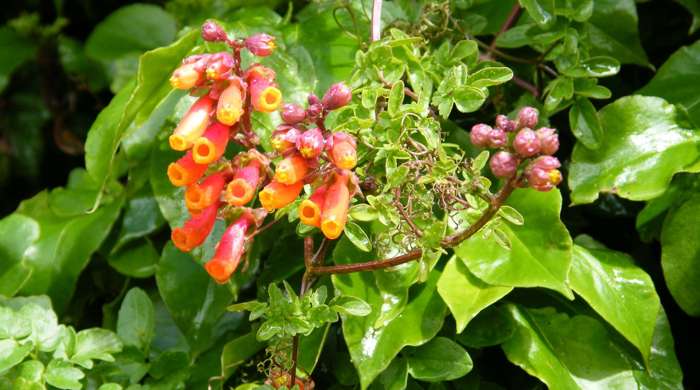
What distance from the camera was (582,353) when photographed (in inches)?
49.6

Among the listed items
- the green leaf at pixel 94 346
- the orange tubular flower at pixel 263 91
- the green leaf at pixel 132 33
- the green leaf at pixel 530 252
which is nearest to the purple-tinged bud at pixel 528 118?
the green leaf at pixel 530 252

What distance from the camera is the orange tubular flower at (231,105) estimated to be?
39.7 inches

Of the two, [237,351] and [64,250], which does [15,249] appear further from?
[237,351]

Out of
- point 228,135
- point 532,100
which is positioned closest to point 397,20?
point 532,100

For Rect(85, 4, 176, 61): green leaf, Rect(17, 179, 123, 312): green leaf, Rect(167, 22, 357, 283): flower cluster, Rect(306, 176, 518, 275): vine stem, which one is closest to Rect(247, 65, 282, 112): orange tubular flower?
Rect(167, 22, 357, 283): flower cluster

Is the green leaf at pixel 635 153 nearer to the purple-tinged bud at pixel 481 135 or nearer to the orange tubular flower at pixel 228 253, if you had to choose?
the purple-tinged bud at pixel 481 135

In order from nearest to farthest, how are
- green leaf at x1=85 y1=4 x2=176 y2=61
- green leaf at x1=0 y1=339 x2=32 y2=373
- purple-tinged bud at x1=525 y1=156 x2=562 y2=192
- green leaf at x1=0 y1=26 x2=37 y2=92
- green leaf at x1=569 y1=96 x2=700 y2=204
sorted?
purple-tinged bud at x1=525 y1=156 x2=562 y2=192 → green leaf at x1=0 y1=339 x2=32 y2=373 → green leaf at x1=569 y1=96 x2=700 y2=204 → green leaf at x1=85 y1=4 x2=176 y2=61 → green leaf at x1=0 y1=26 x2=37 y2=92

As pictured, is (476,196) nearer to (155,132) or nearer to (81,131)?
(155,132)

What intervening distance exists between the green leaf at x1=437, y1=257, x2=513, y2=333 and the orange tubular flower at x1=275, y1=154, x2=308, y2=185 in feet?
0.93

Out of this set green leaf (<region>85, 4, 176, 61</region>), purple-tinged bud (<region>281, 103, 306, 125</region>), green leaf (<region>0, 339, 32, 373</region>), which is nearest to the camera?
purple-tinged bud (<region>281, 103, 306, 125</region>)

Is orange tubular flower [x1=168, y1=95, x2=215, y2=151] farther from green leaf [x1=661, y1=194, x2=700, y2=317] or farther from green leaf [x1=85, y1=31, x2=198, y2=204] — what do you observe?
green leaf [x1=661, y1=194, x2=700, y2=317]

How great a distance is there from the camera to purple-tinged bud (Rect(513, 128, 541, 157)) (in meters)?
0.94

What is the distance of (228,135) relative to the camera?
41.9 inches

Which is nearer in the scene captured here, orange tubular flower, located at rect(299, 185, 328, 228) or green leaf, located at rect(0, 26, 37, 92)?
orange tubular flower, located at rect(299, 185, 328, 228)
